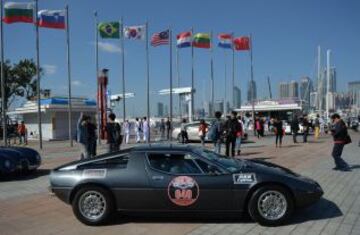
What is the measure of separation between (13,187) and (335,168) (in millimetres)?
8841

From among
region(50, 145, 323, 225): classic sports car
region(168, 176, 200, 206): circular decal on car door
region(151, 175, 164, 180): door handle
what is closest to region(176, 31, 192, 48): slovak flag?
region(50, 145, 323, 225): classic sports car

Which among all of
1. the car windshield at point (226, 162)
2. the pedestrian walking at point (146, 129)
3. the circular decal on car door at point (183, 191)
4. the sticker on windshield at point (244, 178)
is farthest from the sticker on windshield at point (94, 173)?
the pedestrian walking at point (146, 129)

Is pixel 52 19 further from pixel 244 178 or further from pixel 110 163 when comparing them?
pixel 244 178

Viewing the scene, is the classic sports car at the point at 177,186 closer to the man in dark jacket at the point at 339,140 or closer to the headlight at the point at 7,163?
the headlight at the point at 7,163

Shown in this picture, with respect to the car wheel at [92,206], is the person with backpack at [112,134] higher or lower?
higher

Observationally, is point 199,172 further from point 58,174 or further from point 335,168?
point 335,168

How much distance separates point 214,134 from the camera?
50.8 ft

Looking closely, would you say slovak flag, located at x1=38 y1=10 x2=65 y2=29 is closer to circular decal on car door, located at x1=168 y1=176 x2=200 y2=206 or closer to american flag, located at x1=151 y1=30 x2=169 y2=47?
american flag, located at x1=151 y1=30 x2=169 y2=47

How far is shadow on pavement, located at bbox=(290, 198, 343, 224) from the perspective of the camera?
7230 mm

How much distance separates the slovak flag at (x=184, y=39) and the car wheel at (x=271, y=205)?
30.0 metres

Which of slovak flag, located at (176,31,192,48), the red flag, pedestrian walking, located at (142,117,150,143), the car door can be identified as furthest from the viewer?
the red flag

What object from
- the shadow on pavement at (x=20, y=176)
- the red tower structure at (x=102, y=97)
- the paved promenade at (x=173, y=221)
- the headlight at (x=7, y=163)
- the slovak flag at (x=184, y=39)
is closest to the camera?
the paved promenade at (x=173, y=221)

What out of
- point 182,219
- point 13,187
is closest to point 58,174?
point 182,219

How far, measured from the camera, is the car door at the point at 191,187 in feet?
22.5
